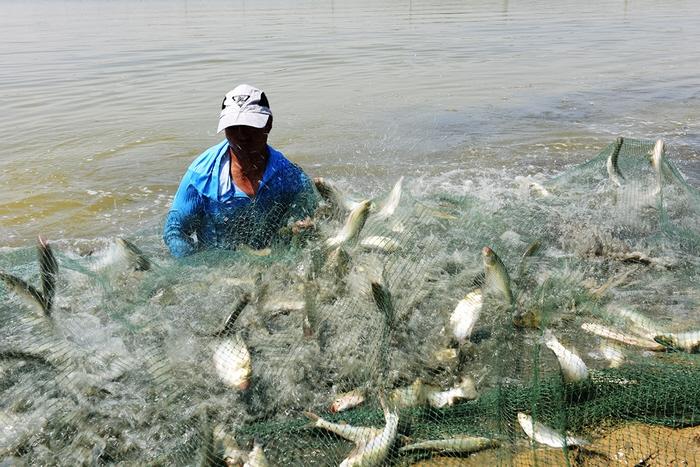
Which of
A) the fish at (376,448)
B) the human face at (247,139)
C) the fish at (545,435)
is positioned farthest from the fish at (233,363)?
the fish at (545,435)

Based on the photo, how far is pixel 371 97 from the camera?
44.2 feet

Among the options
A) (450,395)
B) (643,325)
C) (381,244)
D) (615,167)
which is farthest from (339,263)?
(615,167)

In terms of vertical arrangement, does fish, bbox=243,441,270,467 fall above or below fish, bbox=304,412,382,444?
below

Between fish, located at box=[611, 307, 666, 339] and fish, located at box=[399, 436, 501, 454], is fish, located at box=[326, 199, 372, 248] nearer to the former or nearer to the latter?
fish, located at box=[399, 436, 501, 454]

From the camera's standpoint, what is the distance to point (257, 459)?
10.3ft

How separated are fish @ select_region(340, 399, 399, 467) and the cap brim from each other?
2.27 meters

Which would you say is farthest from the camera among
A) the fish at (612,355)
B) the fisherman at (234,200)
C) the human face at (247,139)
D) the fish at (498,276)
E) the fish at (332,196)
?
the fish at (332,196)

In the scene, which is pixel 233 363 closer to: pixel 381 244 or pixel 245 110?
pixel 381 244

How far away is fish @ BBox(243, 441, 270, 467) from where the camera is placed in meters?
3.13

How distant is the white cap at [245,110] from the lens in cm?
416

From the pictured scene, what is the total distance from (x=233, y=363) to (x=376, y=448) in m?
1.01

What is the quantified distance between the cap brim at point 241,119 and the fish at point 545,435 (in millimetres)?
2678

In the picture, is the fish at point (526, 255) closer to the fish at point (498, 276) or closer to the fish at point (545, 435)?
the fish at point (498, 276)

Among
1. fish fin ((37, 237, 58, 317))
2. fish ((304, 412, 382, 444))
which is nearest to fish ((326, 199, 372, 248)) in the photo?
fish ((304, 412, 382, 444))
